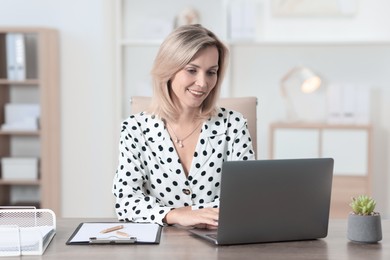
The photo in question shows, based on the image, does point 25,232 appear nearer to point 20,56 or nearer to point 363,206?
point 363,206

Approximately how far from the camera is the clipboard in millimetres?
1832

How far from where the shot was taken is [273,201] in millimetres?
1833

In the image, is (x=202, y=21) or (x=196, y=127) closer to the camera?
(x=196, y=127)

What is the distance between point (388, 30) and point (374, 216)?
325 centimetres

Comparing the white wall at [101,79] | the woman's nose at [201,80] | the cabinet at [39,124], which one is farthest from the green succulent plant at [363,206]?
the cabinet at [39,124]

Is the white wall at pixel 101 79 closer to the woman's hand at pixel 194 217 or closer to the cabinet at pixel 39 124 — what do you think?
the cabinet at pixel 39 124

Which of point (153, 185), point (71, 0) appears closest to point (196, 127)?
point (153, 185)

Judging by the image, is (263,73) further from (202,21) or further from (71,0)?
(71,0)

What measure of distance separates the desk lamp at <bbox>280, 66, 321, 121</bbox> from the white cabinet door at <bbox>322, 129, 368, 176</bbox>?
333 mm

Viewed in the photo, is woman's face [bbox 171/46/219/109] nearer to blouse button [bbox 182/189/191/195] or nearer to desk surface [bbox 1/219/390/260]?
blouse button [bbox 182/189/191/195]

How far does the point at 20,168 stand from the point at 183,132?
2.68 m

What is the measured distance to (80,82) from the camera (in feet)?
16.3

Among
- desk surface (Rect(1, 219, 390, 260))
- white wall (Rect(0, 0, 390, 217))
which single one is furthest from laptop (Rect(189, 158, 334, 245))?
white wall (Rect(0, 0, 390, 217))

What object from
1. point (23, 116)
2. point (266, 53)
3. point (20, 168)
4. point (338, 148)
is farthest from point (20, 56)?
point (338, 148)
